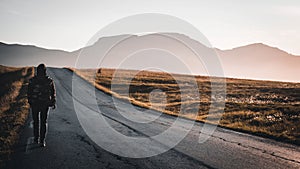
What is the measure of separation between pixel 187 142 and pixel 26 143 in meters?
5.30

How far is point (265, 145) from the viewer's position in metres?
11.6

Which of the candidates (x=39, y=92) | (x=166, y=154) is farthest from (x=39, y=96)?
(x=166, y=154)

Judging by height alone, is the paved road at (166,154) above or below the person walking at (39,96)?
below

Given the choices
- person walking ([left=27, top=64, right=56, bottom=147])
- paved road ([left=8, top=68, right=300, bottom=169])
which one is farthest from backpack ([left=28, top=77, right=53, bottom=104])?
paved road ([left=8, top=68, right=300, bottom=169])

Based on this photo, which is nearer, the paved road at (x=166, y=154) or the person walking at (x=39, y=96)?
the paved road at (x=166, y=154)

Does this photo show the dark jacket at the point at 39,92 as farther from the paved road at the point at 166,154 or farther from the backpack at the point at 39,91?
the paved road at the point at 166,154

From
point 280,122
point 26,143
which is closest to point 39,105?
point 26,143

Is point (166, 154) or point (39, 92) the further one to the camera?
point (39, 92)

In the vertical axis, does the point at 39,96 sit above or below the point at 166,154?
above

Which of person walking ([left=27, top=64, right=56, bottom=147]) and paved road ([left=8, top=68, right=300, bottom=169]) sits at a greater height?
person walking ([left=27, top=64, right=56, bottom=147])

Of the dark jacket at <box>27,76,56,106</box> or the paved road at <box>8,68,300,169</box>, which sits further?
the dark jacket at <box>27,76,56,106</box>

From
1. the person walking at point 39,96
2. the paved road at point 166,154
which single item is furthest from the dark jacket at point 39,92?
the paved road at point 166,154

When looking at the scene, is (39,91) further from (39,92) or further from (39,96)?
(39,96)

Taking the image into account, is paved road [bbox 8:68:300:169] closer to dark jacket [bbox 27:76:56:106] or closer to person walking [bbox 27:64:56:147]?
person walking [bbox 27:64:56:147]
